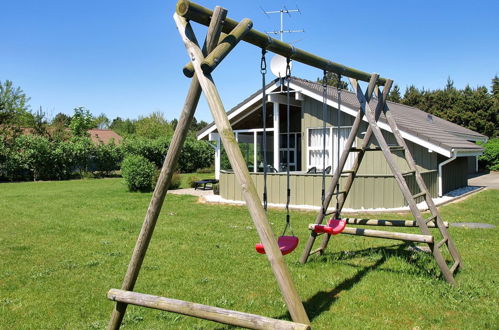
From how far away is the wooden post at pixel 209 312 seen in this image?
2.49 m

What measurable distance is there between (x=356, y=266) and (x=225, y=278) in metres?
1.88

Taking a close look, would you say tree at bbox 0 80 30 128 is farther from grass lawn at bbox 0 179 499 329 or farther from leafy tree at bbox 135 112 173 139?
grass lawn at bbox 0 179 499 329

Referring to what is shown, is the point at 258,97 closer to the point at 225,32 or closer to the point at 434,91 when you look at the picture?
the point at 225,32

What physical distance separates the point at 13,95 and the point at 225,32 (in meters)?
42.4

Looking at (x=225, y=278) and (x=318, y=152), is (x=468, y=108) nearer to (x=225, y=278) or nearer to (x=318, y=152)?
(x=318, y=152)

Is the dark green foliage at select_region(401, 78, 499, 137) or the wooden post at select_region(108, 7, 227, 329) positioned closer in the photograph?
the wooden post at select_region(108, 7, 227, 329)

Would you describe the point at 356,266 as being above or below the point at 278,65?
below

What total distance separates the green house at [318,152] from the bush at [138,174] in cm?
266

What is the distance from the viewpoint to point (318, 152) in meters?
14.8

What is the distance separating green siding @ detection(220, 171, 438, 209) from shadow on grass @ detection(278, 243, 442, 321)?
165 inches

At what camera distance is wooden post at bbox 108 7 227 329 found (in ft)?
10.1

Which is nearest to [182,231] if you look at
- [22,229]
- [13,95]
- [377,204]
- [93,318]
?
[22,229]

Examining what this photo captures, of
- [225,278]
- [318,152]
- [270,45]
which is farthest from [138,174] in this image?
[270,45]

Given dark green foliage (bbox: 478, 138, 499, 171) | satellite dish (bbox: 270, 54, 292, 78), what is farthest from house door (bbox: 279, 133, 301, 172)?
dark green foliage (bbox: 478, 138, 499, 171)
